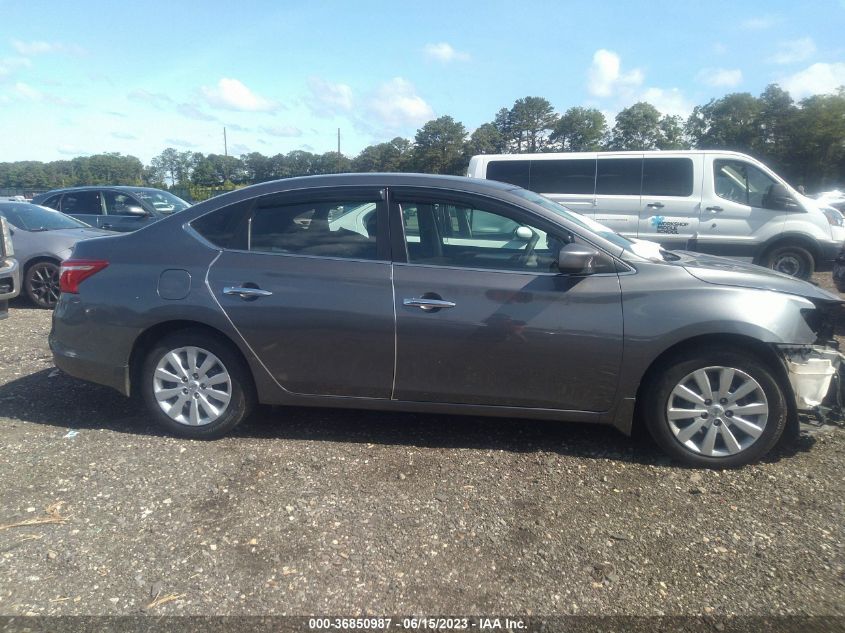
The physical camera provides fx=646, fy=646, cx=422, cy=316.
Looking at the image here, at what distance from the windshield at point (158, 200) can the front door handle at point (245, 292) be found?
9360 millimetres

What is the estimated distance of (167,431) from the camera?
4262mm

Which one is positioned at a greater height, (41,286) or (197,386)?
(41,286)

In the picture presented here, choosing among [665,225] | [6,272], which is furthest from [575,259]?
[665,225]

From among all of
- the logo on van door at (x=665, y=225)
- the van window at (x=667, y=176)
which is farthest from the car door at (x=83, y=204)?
the logo on van door at (x=665, y=225)

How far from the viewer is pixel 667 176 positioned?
999cm

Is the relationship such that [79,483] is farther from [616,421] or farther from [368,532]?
[616,421]

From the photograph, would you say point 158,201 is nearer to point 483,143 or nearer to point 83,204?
point 83,204

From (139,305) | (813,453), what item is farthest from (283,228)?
(813,453)

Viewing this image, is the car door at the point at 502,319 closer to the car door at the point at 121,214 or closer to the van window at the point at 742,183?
the van window at the point at 742,183

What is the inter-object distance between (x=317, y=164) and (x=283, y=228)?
22.3 feet

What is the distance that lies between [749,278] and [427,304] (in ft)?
6.25

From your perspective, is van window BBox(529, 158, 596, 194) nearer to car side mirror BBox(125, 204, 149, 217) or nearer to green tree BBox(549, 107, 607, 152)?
car side mirror BBox(125, 204, 149, 217)

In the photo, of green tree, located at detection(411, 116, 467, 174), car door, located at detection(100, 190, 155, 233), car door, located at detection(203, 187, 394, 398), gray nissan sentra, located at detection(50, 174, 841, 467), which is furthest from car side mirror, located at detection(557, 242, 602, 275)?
green tree, located at detection(411, 116, 467, 174)

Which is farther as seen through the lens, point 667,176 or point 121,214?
point 121,214
